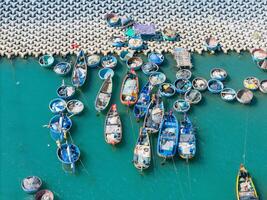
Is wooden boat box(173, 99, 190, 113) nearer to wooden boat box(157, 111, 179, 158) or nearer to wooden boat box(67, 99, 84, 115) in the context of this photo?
wooden boat box(157, 111, 179, 158)

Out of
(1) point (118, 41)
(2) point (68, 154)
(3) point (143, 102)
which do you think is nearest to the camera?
(2) point (68, 154)

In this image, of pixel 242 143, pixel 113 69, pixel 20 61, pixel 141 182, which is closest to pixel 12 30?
pixel 20 61

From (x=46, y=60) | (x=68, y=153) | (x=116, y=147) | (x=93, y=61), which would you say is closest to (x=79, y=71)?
(x=93, y=61)

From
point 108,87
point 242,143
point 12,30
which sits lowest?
point 242,143

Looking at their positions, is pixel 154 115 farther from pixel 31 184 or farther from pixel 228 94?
pixel 31 184

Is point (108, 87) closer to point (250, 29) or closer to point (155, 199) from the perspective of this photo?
point (155, 199)

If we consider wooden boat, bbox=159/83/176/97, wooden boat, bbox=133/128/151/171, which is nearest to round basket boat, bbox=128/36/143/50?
wooden boat, bbox=159/83/176/97
